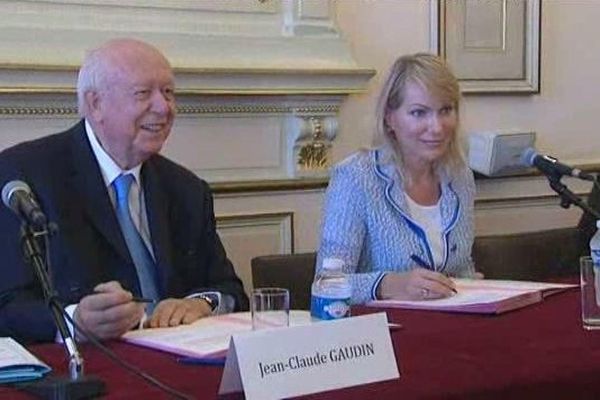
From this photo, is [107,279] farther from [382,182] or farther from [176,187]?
[382,182]

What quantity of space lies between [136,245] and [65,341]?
908mm

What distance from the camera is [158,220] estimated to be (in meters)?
2.69

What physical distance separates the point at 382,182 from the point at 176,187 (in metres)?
0.56

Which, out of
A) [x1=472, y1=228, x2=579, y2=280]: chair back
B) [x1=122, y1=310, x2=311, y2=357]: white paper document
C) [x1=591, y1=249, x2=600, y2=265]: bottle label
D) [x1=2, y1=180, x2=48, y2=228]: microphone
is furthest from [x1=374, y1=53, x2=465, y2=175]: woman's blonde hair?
[x1=2, y1=180, x2=48, y2=228]: microphone

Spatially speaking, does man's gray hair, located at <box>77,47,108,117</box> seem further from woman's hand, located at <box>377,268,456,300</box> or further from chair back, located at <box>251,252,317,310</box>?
woman's hand, located at <box>377,268,456,300</box>

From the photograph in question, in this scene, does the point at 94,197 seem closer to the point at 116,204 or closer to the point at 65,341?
the point at 116,204

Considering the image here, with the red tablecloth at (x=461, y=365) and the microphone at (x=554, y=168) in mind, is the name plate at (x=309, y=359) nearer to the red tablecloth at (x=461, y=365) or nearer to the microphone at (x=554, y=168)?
the red tablecloth at (x=461, y=365)

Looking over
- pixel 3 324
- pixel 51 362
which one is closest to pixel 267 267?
pixel 3 324

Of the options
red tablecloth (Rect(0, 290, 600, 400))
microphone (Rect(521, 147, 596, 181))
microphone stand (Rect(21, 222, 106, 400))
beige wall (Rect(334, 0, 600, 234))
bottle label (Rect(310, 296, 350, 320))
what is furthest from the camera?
beige wall (Rect(334, 0, 600, 234))

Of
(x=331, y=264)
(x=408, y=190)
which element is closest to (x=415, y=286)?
(x=331, y=264)

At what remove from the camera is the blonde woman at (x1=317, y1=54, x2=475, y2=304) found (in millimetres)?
2988

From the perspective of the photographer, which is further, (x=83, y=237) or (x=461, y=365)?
(x=83, y=237)

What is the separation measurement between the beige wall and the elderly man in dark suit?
3.74 ft

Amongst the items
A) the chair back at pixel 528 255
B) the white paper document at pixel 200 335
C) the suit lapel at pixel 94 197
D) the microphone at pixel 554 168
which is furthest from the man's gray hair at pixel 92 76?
the chair back at pixel 528 255
